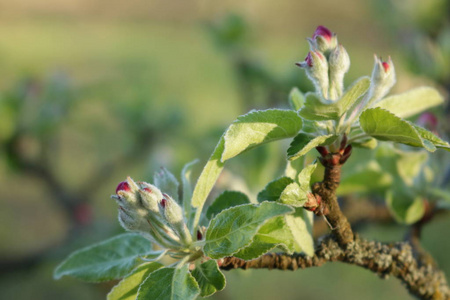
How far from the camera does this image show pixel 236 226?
1.46 ft

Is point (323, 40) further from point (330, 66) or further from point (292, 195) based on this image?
point (292, 195)

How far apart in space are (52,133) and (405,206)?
0.90 metres

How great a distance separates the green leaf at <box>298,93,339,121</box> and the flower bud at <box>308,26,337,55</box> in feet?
0.20

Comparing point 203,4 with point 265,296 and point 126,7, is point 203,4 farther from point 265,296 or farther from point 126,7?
point 265,296

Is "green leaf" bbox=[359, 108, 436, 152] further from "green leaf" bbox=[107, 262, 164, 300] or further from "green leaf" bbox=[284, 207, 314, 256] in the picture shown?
"green leaf" bbox=[107, 262, 164, 300]

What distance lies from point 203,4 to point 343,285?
2.72 metres

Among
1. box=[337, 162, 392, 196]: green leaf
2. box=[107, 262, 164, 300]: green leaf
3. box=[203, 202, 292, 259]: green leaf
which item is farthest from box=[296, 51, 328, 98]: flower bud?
box=[337, 162, 392, 196]: green leaf

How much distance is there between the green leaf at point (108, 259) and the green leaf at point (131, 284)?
3 cm

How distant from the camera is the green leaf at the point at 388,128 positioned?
419 mm

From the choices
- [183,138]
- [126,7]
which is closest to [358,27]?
[126,7]

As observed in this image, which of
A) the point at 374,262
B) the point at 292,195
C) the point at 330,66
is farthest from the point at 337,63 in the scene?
the point at 374,262

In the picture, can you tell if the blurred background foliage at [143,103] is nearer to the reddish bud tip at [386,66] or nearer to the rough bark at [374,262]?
the rough bark at [374,262]

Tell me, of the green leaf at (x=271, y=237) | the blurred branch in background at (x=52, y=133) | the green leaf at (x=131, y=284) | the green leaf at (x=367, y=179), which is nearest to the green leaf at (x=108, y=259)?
the green leaf at (x=131, y=284)

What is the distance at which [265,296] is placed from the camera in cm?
193
